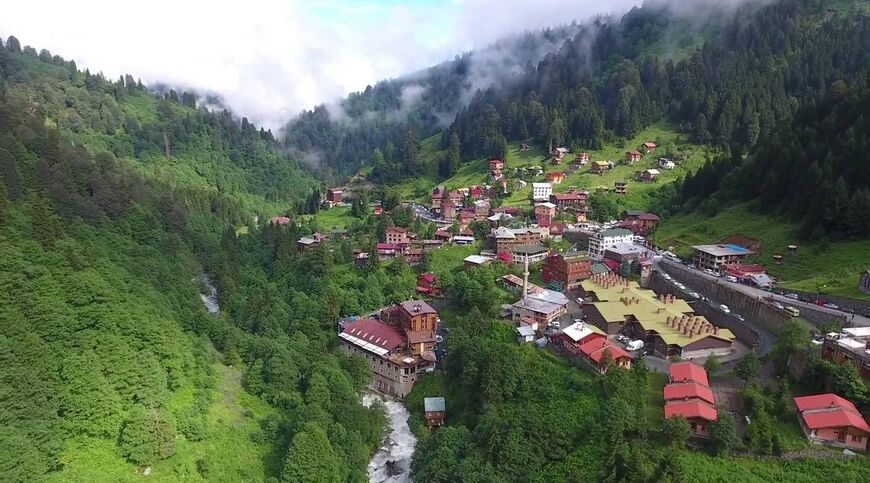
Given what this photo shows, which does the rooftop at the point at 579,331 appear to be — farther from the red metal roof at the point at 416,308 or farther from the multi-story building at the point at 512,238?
the multi-story building at the point at 512,238

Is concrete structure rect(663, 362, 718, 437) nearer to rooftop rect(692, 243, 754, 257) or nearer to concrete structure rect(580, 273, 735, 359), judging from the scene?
concrete structure rect(580, 273, 735, 359)

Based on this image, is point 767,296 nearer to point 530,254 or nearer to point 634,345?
point 634,345

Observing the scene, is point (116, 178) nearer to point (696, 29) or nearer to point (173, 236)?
point (173, 236)

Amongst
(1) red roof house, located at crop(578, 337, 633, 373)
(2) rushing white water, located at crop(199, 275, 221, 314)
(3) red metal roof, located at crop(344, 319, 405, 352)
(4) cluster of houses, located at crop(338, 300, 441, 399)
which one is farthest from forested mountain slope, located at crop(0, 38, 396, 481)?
(1) red roof house, located at crop(578, 337, 633, 373)

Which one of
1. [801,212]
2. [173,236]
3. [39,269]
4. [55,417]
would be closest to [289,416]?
[55,417]

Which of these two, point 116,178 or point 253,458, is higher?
point 116,178

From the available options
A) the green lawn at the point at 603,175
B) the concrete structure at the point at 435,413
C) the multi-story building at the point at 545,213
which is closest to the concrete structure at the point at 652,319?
the concrete structure at the point at 435,413
